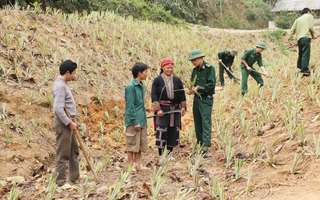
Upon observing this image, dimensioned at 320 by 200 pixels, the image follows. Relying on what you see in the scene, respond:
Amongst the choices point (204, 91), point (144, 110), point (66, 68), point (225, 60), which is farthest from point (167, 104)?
point (225, 60)

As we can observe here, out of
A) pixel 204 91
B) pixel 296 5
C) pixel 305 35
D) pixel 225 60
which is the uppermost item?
pixel 296 5

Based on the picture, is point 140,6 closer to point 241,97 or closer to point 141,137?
point 241,97

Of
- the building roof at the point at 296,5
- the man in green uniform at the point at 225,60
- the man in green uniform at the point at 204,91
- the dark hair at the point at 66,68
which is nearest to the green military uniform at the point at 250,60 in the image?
the man in green uniform at the point at 225,60

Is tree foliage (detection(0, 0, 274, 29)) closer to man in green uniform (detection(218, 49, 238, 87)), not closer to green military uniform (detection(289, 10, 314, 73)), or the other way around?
man in green uniform (detection(218, 49, 238, 87))

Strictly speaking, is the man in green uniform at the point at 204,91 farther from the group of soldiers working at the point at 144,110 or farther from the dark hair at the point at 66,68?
the dark hair at the point at 66,68

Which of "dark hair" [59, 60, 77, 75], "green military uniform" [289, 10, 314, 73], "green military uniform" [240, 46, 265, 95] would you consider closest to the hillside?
"green military uniform" [240, 46, 265, 95]

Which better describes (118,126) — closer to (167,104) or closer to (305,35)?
(167,104)

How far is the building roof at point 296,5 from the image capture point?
2416 cm

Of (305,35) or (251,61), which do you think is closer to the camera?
(305,35)

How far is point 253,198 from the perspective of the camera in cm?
326

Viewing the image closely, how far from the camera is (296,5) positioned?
25.3 meters

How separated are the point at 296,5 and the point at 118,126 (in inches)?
921

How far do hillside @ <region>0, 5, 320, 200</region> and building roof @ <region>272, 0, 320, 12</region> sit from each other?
18.8 meters

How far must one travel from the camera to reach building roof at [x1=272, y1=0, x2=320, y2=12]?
24.2 meters
